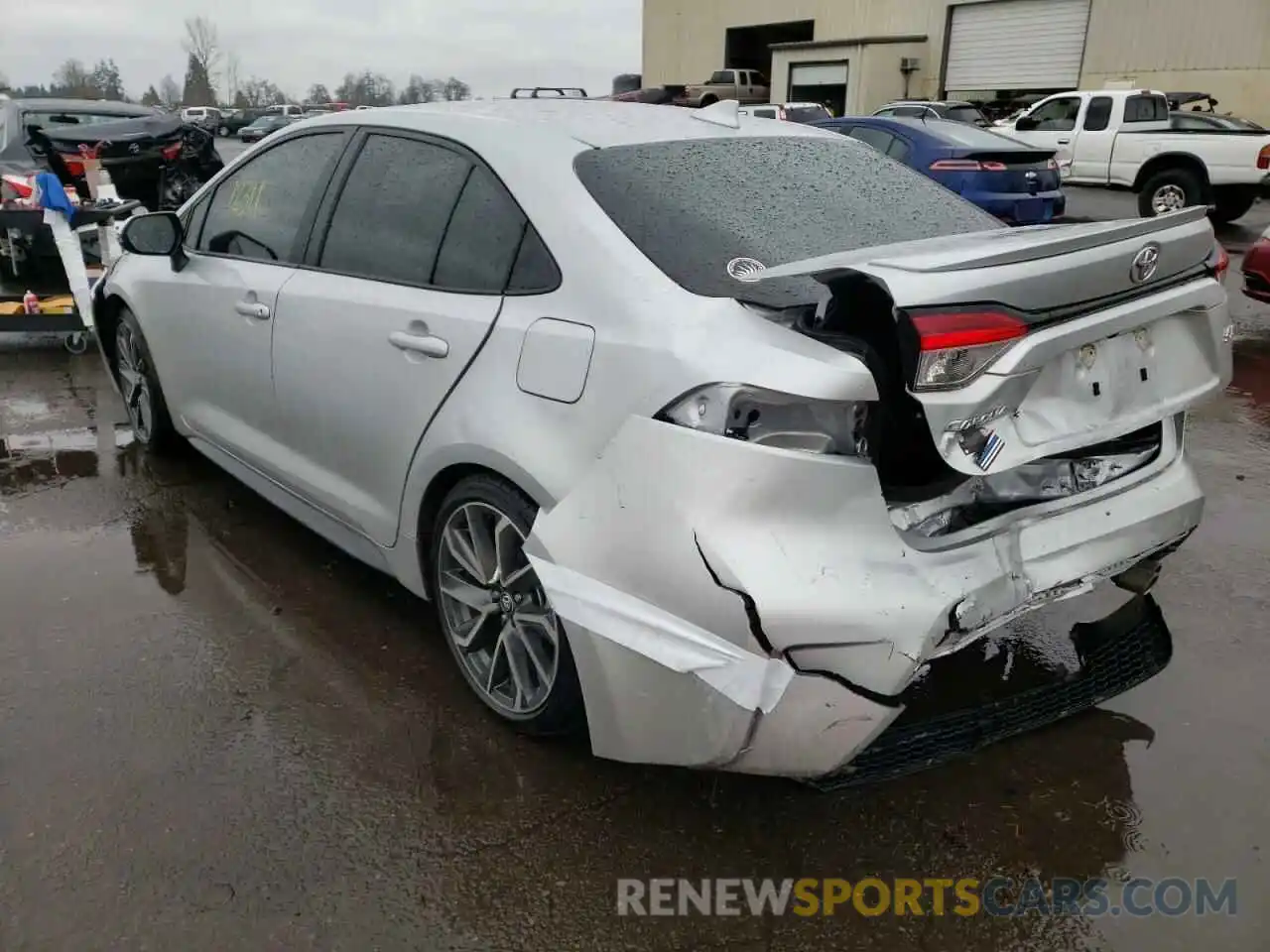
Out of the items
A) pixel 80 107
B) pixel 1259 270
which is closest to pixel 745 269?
pixel 1259 270

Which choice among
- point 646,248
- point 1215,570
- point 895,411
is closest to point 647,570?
point 895,411

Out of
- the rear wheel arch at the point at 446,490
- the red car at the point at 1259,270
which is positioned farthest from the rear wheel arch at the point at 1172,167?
the rear wheel arch at the point at 446,490

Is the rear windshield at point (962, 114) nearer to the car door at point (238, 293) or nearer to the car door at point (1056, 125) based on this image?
the car door at point (1056, 125)

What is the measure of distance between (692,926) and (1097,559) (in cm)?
125

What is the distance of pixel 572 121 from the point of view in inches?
118

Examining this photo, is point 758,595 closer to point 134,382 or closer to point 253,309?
point 253,309

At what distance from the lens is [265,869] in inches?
93.0

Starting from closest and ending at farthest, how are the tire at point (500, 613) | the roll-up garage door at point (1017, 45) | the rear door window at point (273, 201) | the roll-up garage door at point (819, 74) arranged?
the tire at point (500, 613) < the rear door window at point (273, 201) < the roll-up garage door at point (1017, 45) < the roll-up garage door at point (819, 74)

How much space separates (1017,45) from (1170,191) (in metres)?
17.3

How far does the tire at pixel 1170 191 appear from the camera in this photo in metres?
14.1

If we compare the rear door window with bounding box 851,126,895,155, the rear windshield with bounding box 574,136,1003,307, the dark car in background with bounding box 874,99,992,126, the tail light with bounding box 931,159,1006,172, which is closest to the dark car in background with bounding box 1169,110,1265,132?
the dark car in background with bounding box 874,99,992,126

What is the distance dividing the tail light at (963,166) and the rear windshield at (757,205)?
306 inches

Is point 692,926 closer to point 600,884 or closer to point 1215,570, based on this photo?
point 600,884

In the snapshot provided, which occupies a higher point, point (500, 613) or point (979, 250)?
point (979, 250)
